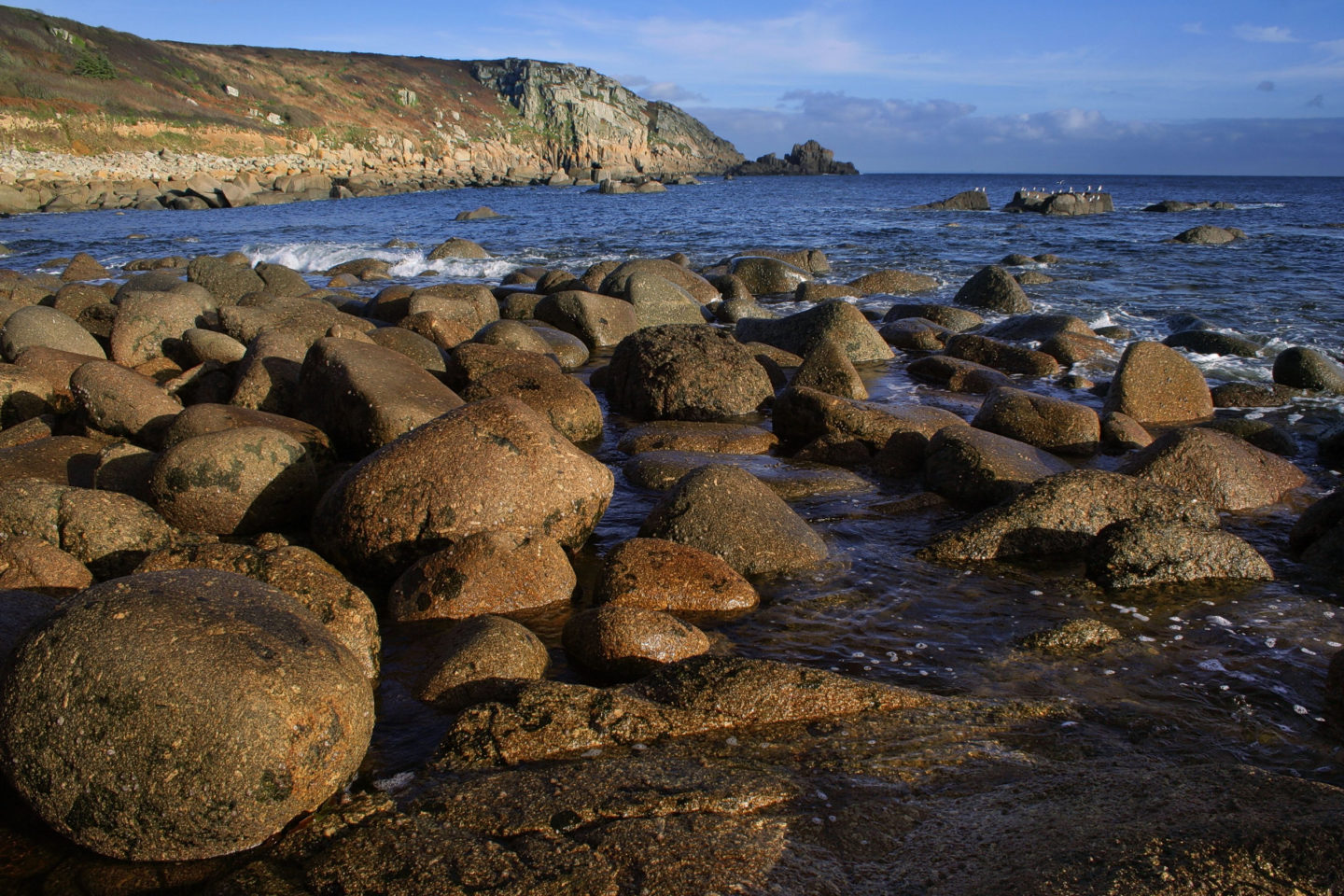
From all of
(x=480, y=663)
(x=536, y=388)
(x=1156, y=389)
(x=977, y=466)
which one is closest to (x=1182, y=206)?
(x=1156, y=389)

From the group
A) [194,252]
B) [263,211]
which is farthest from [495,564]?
[263,211]

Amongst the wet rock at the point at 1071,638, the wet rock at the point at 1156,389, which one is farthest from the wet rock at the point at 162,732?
the wet rock at the point at 1156,389

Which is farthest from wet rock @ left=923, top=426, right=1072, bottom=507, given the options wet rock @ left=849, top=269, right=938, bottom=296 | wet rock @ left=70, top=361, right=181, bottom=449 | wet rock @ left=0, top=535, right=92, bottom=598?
wet rock @ left=849, top=269, right=938, bottom=296

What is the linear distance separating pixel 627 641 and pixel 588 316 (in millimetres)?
7772

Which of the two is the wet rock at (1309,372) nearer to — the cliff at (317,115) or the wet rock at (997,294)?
the wet rock at (997,294)

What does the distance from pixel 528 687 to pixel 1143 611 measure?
3.14 metres

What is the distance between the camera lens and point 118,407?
6.26m

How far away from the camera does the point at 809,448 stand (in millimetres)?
7059

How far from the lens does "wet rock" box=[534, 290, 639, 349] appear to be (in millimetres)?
11172

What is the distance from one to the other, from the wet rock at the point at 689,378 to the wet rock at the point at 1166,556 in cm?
390

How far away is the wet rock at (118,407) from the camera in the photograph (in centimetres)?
625

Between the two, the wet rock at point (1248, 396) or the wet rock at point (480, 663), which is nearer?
the wet rock at point (480, 663)

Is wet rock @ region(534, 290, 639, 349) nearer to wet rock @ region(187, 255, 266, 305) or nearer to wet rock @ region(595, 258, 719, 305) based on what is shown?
wet rock @ region(595, 258, 719, 305)

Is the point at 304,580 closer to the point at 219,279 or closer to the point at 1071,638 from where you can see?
the point at 1071,638
